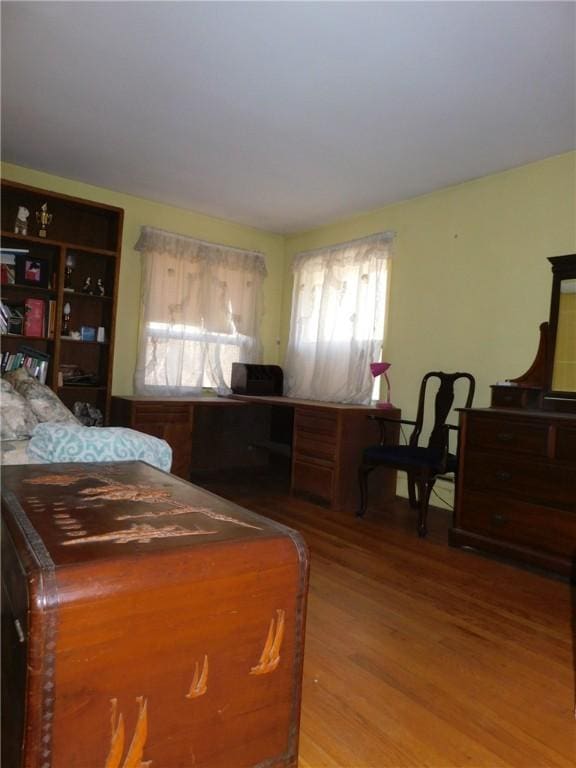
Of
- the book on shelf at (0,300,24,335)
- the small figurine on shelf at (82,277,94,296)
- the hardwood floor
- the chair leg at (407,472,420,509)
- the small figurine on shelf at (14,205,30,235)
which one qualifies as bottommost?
the hardwood floor

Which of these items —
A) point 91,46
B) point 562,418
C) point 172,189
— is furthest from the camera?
point 172,189

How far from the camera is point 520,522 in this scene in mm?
2758

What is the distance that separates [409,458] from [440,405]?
62 centimetres

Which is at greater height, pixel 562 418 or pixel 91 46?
pixel 91 46

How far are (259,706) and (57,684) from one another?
444mm

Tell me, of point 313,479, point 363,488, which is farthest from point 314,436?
point 363,488

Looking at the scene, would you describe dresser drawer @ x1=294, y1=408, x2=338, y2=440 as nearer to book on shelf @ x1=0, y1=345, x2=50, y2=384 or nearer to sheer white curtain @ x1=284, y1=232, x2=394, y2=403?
sheer white curtain @ x1=284, y1=232, x2=394, y2=403

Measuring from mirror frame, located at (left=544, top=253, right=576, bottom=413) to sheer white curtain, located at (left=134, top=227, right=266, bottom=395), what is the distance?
9.26 ft

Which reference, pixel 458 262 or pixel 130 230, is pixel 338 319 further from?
pixel 130 230

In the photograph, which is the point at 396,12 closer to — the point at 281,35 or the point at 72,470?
the point at 281,35

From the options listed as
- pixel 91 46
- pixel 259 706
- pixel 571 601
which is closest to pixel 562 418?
pixel 571 601

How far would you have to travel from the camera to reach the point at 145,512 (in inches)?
51.1

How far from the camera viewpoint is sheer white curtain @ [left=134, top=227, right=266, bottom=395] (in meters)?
4.58

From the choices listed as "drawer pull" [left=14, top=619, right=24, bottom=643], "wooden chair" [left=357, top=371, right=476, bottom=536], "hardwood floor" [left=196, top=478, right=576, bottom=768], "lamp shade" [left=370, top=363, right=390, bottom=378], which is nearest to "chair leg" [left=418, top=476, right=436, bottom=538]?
"wooden chair" [left=357, top=371, right=476, bottom=536]
